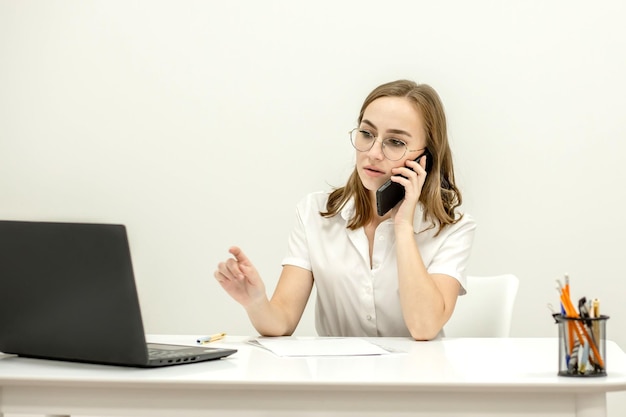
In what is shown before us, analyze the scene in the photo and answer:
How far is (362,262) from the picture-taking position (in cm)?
231

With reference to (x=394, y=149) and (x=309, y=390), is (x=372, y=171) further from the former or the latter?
(x=309, y=390)

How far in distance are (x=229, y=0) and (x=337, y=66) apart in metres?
0.54

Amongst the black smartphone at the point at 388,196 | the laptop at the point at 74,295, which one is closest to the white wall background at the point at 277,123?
the black smartphone at the point at 388,196

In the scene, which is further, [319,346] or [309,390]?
[319,346]

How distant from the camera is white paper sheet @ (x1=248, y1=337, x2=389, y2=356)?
1.68 metres

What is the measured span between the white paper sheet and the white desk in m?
0.13

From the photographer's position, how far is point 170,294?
3479mm

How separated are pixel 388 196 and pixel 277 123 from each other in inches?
50.5

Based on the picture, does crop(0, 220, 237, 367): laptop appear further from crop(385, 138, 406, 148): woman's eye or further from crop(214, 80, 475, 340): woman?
crop(385, 138, 406, 148): woman's eye

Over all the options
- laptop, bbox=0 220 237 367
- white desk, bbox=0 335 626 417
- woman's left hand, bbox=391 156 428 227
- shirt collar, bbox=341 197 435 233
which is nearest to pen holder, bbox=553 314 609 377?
white desk, bbox=0 335 626 417

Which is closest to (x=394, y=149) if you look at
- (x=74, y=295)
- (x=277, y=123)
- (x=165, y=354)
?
(x=165, y=354)

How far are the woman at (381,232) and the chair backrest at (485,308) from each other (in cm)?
23

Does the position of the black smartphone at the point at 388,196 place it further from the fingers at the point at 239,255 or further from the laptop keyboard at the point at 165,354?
the laptop keyboard at the point at 165,354

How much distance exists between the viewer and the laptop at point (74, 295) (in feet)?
4.56
